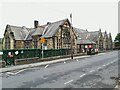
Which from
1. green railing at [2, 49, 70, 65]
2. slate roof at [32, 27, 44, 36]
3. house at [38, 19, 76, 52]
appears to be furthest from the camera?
slate roof at [32, 27, 44, 36]

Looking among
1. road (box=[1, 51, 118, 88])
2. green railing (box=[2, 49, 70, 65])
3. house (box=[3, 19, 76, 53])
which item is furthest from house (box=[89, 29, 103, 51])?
road (box=[1, 51, 118, 88])

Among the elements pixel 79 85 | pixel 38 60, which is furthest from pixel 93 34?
pixel 79 85

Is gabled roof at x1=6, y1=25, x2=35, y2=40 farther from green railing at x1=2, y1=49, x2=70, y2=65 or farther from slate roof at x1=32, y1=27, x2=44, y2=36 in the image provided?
green railing at x1=2, y1=49, x2=70, y2=65

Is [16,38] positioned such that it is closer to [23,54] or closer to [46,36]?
[46,36]

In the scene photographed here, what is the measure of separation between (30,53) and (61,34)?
2037 cm

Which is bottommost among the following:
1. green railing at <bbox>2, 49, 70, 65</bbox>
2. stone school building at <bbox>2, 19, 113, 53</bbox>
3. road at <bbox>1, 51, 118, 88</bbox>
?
road at <bbox>1, 51, 118, 88</bbox>

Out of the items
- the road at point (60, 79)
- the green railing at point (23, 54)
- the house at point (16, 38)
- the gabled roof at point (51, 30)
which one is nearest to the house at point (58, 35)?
the gabled roof at point (51, 30)

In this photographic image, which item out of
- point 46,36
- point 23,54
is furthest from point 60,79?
point 46,36

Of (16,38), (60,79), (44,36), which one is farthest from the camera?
(16,38)

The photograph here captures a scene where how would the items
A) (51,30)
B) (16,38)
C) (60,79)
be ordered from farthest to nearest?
1. (16,38)
2. (51,30)
3. (60,79)

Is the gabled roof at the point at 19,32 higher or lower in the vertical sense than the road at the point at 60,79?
higher

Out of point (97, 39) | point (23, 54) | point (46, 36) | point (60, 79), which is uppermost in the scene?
point (97, 39)

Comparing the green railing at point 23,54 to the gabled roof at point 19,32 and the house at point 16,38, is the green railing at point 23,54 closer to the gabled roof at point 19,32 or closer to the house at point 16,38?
the house at point 16,38

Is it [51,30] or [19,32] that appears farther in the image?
[19,32]
